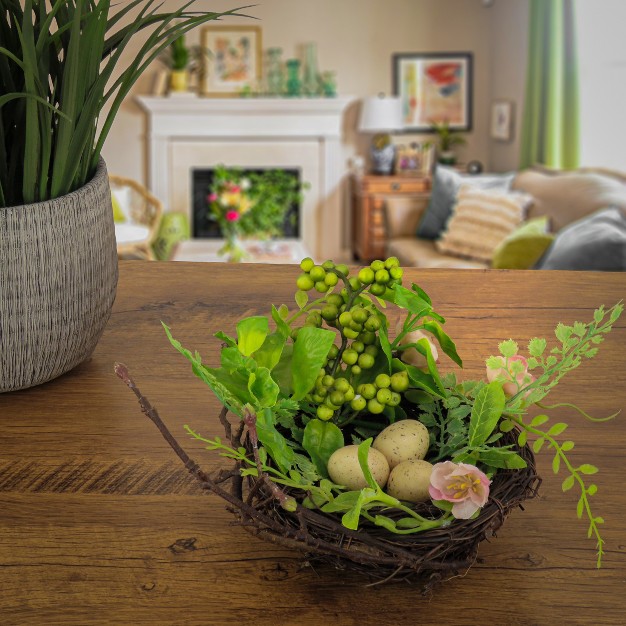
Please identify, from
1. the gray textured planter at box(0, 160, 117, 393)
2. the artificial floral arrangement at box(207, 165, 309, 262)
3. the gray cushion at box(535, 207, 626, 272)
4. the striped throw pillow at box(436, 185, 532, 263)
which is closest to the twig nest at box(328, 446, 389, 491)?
the gray textured planter at box(0, 160, 117, 393)

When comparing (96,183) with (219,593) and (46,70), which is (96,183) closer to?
(46,70)

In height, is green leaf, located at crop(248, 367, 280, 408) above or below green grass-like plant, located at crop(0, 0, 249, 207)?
below

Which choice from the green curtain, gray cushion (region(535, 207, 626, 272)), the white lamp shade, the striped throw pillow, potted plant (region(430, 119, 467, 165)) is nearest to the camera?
gray cushion (region(535, 207, 626, 272))

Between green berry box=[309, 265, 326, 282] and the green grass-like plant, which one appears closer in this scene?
green berry box=[309, 265, 326, 282]

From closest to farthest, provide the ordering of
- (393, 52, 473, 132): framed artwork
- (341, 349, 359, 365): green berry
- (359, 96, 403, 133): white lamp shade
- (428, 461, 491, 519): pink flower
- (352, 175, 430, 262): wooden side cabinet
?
1. (428, 461, 491, 519): pink flower
2. (341, 349, 359, 365): green berry
3. (352, 175, 430, 262): wooden side cabinet
4. (359, 96, 403, 133): white lamp shade
5. (393, 52, 473, 132): framed artwork

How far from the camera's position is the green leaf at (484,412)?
56cm

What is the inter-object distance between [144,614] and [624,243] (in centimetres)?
270

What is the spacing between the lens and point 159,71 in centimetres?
650

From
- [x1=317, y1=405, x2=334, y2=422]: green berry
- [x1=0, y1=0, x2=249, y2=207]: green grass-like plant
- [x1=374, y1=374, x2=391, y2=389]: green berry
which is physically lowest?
[x1=317, y1=405, x2=334, y2=422]: green berry

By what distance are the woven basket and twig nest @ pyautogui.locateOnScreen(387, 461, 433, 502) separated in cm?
1

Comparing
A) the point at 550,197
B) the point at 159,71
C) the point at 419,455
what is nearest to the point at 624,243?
the point at 550,197

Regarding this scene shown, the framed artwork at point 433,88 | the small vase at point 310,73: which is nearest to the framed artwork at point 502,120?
the framed artwork at point 433,88

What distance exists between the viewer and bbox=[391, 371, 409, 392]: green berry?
23.3 inches

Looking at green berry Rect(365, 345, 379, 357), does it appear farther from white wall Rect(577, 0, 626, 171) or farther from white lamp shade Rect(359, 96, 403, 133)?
white lamp shade Rect(359, 96, 403, 133)
